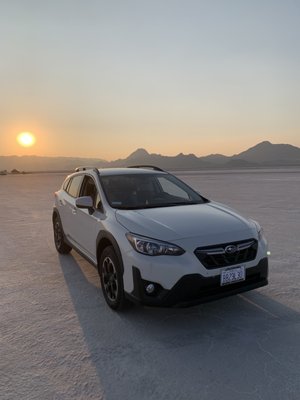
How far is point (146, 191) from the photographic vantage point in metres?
5.47

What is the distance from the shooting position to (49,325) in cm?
409

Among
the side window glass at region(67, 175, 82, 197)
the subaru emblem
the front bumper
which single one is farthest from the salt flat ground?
the side window glass at region(67, 175, 82, 197)

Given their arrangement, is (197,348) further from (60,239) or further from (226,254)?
(60,239)

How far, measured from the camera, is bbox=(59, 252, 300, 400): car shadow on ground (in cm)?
292

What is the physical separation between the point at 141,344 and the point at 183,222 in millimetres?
1359

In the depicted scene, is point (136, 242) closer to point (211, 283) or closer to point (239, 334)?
point (211, 283)

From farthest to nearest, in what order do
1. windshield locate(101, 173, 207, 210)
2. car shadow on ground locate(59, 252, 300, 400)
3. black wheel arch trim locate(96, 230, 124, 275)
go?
windshield locate(101, 173, 207, 210), black wheel arch trim locate(96, 230, 124, 275), car shadow on ground locate(59, 252, 300, 400)

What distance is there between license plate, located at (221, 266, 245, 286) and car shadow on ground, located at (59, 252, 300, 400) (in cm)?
51

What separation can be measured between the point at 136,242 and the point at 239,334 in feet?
4.63

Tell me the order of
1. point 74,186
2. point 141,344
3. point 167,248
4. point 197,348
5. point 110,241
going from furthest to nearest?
point 74,186
point 110,241
point 167,248
point 141,344
point 197,348

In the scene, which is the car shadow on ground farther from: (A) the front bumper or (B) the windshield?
(B) the windshield

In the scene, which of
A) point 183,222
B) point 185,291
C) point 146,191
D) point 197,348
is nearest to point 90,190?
Result: point 146,191

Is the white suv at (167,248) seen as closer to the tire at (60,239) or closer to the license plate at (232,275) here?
the license plate at (232,275)

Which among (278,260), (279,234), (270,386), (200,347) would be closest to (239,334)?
(200,347)
